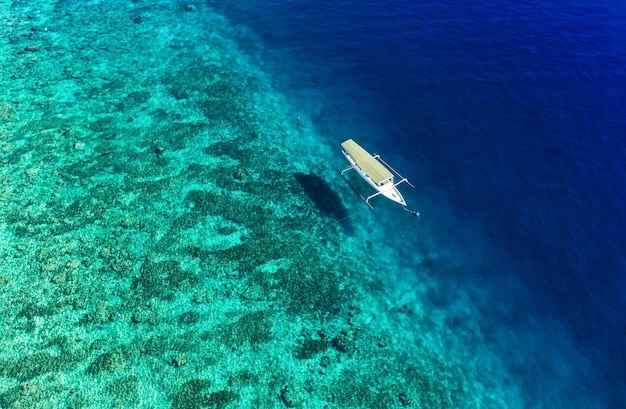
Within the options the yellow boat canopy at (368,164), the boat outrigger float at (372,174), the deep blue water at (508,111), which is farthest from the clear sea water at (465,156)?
the yellow boat canopy at (368,164)

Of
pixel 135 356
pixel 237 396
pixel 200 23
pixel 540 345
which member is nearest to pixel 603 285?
pixel 540 345

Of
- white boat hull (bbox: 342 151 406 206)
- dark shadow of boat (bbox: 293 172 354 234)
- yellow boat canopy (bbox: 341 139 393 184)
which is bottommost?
dark shadow of boat (bbox: 293 172 354 234)

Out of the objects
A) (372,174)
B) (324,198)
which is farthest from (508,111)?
(324,198)

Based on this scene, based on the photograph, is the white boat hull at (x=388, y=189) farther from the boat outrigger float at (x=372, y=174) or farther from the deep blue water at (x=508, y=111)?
the deep blue water at (x=508, y=111)

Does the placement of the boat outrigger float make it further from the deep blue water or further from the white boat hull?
the deep blue water

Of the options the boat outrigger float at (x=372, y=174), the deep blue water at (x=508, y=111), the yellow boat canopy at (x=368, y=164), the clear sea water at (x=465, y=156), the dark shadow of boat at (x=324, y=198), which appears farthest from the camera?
the dark shadow of boat at (x=324, y=198)

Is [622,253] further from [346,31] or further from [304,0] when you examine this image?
[304,0]

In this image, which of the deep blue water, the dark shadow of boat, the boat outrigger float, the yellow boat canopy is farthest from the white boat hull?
the deep blue water
